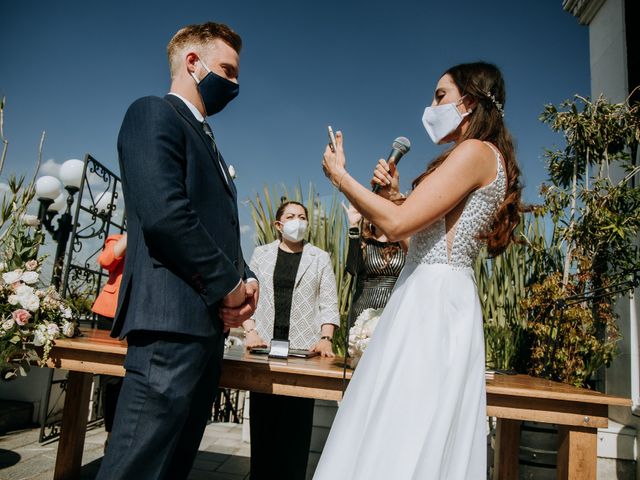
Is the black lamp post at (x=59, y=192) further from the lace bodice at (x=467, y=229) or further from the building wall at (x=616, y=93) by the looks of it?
the building wall at (x=616, y=93)

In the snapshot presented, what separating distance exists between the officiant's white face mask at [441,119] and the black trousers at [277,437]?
1.45 meters

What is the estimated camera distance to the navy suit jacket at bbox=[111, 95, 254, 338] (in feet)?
4.14

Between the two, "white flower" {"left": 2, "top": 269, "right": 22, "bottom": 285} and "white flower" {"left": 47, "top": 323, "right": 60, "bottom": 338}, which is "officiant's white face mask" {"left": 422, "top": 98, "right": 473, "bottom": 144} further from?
"white flower" {"left": 2, "top": 269, "right": 22, "bottom": 285}

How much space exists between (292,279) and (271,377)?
40.5 inches

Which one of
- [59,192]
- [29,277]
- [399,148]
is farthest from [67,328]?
[59,192]

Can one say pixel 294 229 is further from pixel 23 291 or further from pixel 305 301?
pixel 23 291

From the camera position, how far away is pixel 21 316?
2115 mm

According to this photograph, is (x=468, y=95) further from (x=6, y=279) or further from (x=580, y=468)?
(x=6, y=279)

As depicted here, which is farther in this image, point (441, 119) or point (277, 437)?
point (277, 437)

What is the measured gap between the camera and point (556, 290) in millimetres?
3904

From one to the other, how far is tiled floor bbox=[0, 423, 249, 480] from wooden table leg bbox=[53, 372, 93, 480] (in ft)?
1.24

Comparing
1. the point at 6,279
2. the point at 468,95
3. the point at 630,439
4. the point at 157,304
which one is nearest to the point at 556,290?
the point at 630,439

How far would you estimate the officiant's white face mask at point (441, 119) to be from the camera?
1.57 meters

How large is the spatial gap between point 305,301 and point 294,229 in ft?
1.56
